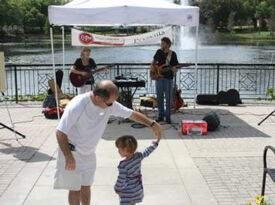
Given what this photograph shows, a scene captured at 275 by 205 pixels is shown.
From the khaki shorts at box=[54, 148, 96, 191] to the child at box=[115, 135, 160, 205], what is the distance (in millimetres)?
296

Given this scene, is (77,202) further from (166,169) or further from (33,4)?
(33,4)

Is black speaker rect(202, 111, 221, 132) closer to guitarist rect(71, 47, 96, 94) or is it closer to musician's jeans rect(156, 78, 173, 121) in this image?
musician's jeans rect(156, 78, 173, 121)

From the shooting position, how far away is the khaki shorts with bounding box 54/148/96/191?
4.24 m

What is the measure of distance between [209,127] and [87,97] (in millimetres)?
5663

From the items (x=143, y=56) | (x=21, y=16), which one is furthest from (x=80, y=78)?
(x=21, y=16)

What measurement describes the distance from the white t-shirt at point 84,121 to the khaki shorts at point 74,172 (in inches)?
2.8

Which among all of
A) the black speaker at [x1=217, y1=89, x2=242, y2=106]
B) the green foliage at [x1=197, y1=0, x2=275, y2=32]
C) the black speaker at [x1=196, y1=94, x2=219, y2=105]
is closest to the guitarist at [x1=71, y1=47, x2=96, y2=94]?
the black speaker at [x1=196, y1=94, x2=219, y2=105]

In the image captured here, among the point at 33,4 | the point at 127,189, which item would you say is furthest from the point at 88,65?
the point at 33,4

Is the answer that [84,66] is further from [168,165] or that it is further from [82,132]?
[82,132]

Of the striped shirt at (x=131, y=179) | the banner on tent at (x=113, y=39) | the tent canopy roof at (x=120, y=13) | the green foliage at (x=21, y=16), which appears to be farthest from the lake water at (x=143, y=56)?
the green foliage at (x=21, y=16)

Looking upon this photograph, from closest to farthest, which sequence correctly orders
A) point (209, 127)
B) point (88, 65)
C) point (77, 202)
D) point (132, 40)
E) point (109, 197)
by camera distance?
point (77, 202) < point (109, 197) < point (209, 127) < point (88, 65) < point (132, 40)

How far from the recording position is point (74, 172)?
4262 mm

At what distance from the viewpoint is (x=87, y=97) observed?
4.05 m

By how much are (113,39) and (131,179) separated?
834 centimetres
